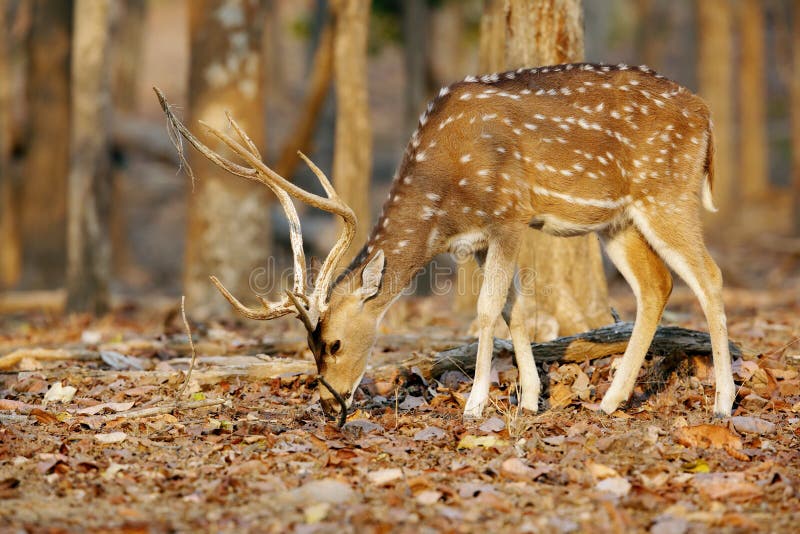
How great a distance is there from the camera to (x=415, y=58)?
68.1 feet

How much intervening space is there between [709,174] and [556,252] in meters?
1.74

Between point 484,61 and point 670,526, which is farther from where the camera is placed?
point 484,61

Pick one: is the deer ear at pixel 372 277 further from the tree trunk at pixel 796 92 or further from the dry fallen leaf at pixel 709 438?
the tree trunk at pixel 796 92

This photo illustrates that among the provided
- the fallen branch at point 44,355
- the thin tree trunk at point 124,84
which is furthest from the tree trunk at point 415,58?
the fallen branch at point 44,355

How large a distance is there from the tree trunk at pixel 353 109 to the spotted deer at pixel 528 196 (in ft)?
12.2

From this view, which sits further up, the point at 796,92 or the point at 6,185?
the point at 796,92

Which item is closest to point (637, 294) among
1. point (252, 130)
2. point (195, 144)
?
point (195, 144)

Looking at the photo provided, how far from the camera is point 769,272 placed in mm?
20531

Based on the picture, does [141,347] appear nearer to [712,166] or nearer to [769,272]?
[712,166]

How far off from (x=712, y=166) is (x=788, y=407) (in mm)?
1920

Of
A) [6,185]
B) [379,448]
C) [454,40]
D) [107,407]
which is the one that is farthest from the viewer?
[454,40]

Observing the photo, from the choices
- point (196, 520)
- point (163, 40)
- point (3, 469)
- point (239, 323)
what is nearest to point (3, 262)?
point (239, 323)

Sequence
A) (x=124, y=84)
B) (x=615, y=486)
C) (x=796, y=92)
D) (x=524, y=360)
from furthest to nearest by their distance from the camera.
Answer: (x=124, y=84) < (x=796, y=92) < (x=524, y=360) < (x=615, y=486)

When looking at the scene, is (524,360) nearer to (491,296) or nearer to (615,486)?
(491,296)
